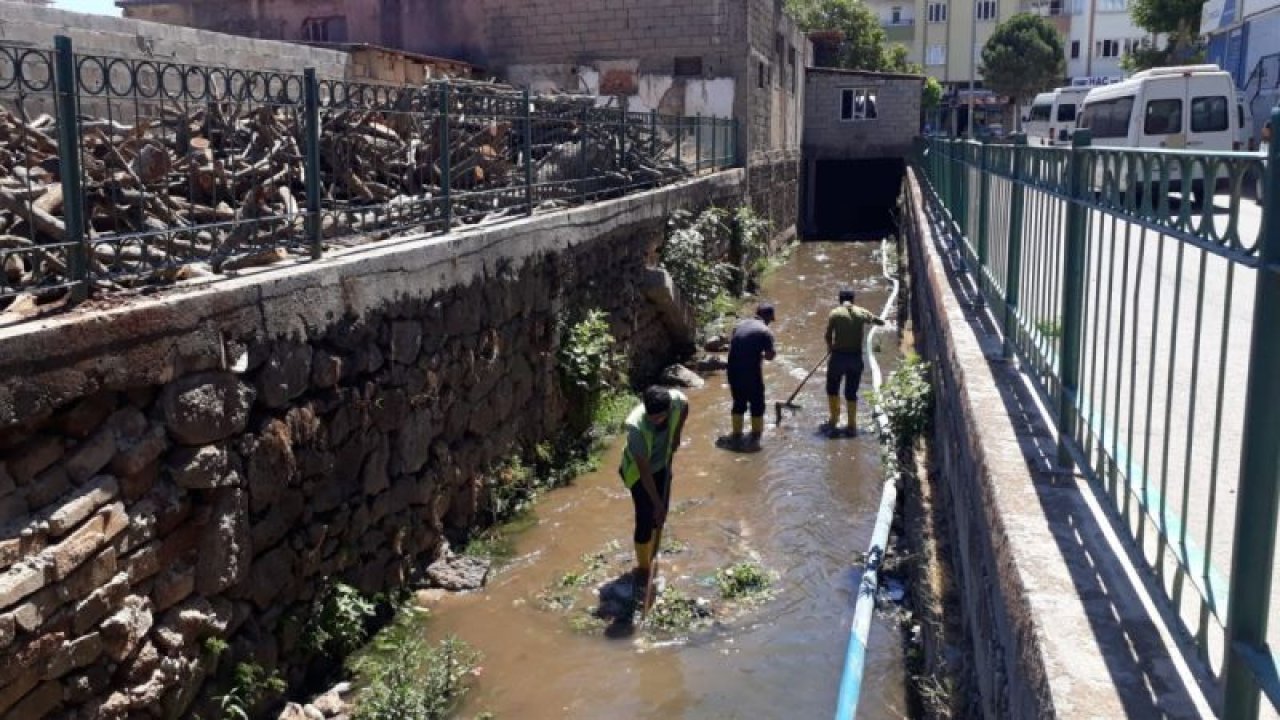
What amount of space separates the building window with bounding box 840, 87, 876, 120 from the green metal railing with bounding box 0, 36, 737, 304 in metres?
21.6

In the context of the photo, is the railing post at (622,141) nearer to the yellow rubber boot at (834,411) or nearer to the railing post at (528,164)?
the railing post at (528,164)

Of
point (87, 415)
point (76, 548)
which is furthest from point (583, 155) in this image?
point (76, 548)

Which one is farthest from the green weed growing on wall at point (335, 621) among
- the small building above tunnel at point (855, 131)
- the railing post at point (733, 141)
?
the small building above tunnel at point (855, 131)

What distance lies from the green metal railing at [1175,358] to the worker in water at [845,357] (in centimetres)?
436

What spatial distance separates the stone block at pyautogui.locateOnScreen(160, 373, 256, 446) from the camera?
14.6ft

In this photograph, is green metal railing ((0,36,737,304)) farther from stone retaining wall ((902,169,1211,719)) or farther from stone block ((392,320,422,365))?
stone retaining wall ((902,169,1211,719))

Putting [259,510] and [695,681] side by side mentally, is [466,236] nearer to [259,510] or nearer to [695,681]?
[259,510]

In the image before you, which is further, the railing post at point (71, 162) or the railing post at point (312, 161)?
the railing post at point (312, 161)

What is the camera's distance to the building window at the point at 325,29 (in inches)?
944

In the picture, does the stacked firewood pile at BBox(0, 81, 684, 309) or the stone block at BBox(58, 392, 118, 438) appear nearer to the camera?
the stone block at BBox(58, 392, 118, 438)

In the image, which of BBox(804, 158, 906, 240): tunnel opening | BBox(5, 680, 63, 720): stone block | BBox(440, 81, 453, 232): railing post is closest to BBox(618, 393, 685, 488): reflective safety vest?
BBox(440, 81, 453, 232): railing post

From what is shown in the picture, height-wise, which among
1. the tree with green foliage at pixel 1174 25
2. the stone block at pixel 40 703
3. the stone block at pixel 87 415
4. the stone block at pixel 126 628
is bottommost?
the stone block at pixel 40 703

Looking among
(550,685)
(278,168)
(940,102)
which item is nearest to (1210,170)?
(550,685)

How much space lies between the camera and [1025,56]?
4747cm
